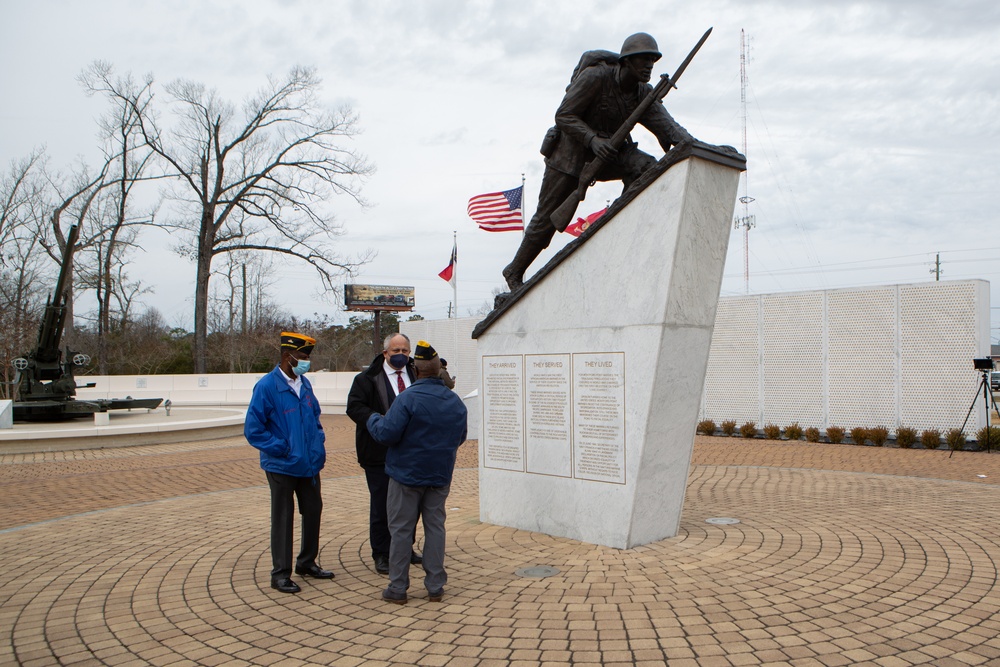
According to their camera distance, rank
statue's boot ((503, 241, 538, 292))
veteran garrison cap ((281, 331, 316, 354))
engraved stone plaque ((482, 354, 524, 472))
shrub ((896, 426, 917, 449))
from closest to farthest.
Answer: veteran garrison cap ((281, 331, 316, 354)) → engraved stone plaque ((482, 354, 524, 472)) → statue's boot ((503, 241, 538, 292)) → shrub ((896, 426, 917, 449))

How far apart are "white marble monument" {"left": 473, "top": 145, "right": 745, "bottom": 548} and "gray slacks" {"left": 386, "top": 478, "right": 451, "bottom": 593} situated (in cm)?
163

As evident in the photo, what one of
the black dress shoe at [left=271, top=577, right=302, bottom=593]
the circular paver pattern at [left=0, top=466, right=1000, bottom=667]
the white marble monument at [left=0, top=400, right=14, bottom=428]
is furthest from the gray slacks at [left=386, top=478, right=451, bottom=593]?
the white marble monument at [left=0, top=400, right=14, bottom=428]

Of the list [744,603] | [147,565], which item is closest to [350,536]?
[147,565]

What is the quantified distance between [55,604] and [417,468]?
252 cm

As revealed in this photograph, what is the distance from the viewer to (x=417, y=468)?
464cm

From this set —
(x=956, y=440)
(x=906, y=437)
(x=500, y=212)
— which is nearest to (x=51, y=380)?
(x=500, y=212)

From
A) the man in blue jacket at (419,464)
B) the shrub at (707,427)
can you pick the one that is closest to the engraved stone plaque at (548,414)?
the man in blue jacket at (419,464)

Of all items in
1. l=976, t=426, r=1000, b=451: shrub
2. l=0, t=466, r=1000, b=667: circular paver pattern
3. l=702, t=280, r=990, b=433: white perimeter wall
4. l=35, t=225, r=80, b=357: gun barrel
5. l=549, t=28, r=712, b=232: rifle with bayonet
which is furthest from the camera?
l=35, t=225, r=80, b=357: gun barrel

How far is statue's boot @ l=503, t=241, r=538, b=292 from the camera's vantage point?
23.5 feet

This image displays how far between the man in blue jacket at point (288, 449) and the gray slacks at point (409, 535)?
0.72 metres

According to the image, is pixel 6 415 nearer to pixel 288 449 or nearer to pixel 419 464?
pixel 288 449

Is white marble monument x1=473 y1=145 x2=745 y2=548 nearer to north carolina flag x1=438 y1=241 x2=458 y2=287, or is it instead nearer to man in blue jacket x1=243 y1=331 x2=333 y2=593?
man in blue jacket x1=243 y1=331 x2=333 y2=593

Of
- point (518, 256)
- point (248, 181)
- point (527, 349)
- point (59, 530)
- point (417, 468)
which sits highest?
point (248, 181)

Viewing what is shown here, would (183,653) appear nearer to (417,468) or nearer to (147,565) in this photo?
(417,468)
